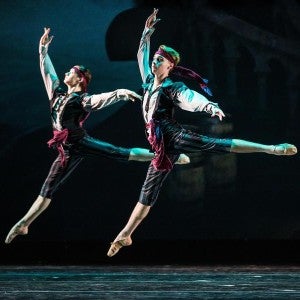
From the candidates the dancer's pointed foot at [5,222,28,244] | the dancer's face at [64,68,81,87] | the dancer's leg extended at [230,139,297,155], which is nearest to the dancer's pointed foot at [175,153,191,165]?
the dancer's leg extended at [230,139,297,155]

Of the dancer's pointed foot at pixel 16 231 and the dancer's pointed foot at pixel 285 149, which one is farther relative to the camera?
the dancer's pointed foot at pixel 16 231

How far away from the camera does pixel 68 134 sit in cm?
752

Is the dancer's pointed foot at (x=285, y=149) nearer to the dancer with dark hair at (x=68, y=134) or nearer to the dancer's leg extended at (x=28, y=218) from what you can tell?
the dancer with dark hair at (x=68, y=134)

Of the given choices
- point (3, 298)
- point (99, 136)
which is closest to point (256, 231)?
point (99, 136)

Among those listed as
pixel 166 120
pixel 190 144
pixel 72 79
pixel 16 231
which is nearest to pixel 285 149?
pixel 190 144

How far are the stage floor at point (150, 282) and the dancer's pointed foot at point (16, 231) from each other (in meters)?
0.21

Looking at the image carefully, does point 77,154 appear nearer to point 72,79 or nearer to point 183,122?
point 72,79

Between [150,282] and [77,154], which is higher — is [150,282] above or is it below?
below

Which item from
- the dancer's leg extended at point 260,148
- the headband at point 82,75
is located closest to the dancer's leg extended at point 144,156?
the dancer's leg extended at point 260,148

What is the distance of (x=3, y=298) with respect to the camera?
240 inches

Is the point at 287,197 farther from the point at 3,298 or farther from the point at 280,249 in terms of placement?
the point at 3,298

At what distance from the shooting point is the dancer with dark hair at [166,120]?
24.0 ft

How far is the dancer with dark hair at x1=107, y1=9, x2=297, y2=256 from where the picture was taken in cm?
731

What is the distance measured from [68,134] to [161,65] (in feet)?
2.75
